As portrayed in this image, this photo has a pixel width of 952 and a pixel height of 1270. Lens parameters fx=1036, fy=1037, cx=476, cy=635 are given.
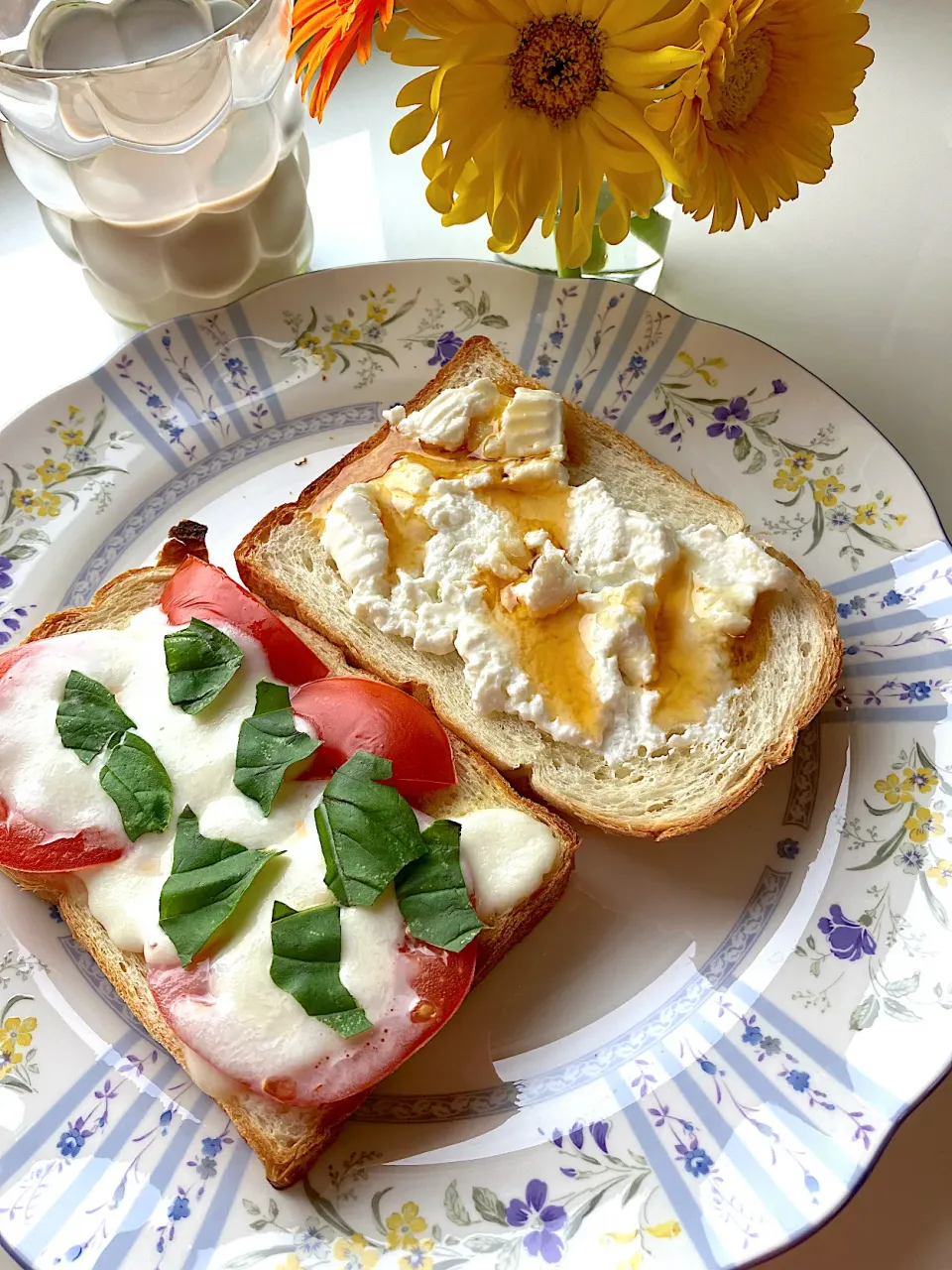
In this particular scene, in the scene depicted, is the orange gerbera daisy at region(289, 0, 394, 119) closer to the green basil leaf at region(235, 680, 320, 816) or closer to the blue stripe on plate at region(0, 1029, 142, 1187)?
the green basil leaf at region(235, 680, 320, 816)

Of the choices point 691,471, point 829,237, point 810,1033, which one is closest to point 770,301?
point 829,237

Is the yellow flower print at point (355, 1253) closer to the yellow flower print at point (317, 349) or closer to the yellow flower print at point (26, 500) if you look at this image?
the yellow flower print at point (26, 500)

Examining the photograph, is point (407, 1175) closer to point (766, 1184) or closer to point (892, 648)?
point (766, 1184)

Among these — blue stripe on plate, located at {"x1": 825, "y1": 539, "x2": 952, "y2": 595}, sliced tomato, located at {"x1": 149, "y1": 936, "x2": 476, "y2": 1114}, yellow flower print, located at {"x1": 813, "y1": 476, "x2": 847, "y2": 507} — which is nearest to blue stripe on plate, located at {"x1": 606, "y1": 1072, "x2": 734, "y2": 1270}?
sliced tomato, located at {"x1": 149, "y1": 936, "x2": 476, "y2": 1114}

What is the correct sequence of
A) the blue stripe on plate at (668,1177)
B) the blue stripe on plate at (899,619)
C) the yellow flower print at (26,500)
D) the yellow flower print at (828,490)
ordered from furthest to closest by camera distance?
the yellow flower print at (26,500), the yellow flower print at (828,490), the blue stripe on plate at (899,619), the blue stripe on plate at (668,1177)

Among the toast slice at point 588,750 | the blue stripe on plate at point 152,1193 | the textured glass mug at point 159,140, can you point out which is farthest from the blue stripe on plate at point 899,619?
the textured glass mug at point 159,140
